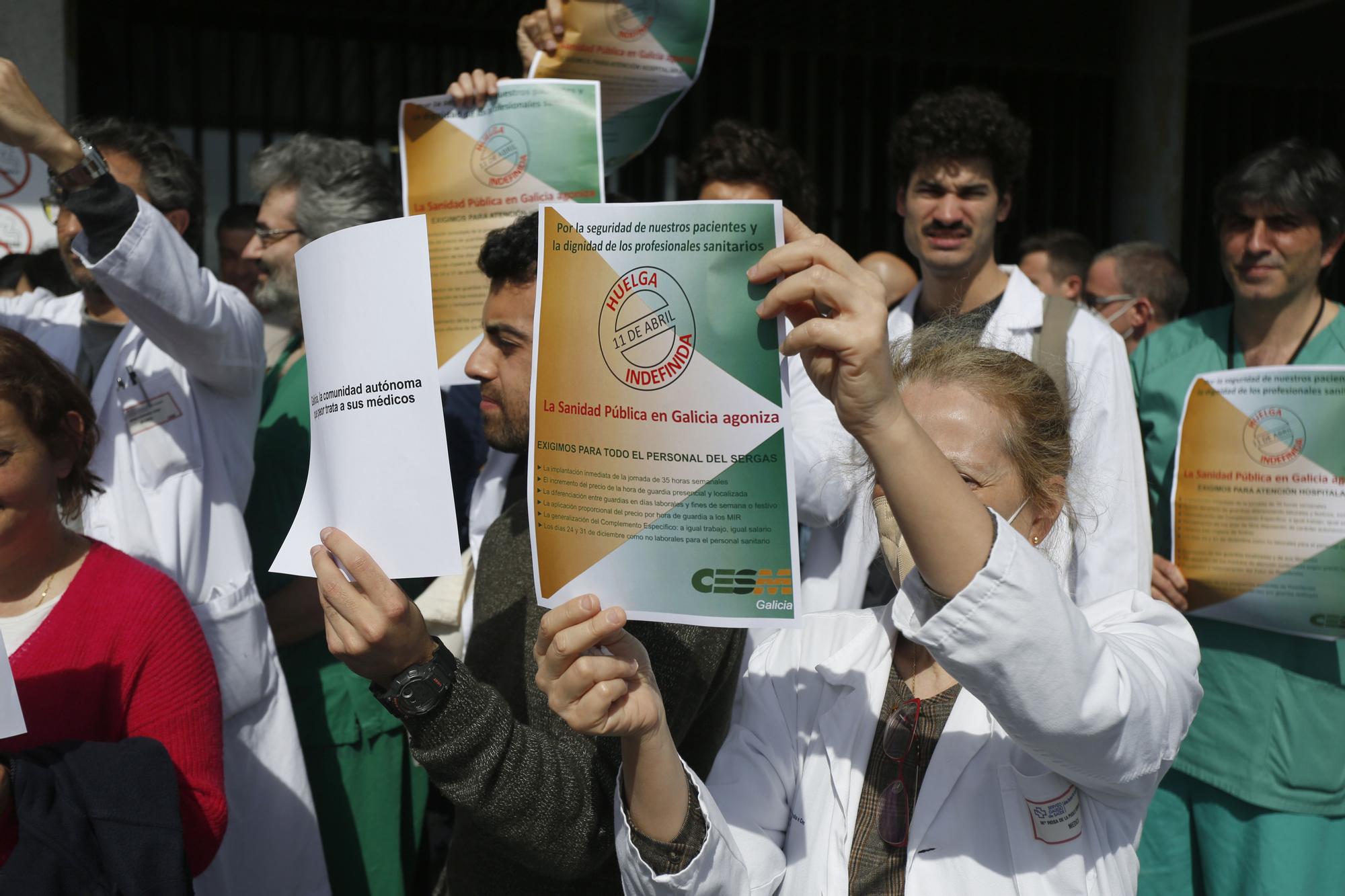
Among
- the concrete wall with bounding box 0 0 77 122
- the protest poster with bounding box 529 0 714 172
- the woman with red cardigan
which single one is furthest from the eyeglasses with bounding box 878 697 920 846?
the concrete wall with bounding box 0 0 77 122

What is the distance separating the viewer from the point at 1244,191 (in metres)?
3.02

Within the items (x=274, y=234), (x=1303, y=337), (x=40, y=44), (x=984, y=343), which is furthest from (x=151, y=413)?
(x=40, y=44)

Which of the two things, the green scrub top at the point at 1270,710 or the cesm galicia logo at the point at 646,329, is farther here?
the green scrub top at the point at 1270,710

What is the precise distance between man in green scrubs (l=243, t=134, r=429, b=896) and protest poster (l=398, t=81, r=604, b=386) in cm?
49

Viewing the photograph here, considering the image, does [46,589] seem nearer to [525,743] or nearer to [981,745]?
[525,743]

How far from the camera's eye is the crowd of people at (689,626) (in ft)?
4.45

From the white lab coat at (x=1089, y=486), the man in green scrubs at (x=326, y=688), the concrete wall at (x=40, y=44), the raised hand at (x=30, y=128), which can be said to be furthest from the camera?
the concrete wall at (x=40, y=44)

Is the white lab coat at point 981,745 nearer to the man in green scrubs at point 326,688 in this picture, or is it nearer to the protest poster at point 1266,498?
→ the protest poster at point 1266,498

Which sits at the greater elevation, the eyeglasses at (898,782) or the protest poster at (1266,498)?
the protest poster at (1266,498)

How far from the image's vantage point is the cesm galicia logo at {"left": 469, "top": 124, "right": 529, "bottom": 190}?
257cm

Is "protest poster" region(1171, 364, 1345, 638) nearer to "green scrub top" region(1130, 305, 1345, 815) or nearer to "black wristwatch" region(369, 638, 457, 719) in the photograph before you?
"green scrub top" region(1130, 305, 1345, 815)

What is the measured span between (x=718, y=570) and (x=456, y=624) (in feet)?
4.60

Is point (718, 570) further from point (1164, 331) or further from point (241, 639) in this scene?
point (1164, 331)

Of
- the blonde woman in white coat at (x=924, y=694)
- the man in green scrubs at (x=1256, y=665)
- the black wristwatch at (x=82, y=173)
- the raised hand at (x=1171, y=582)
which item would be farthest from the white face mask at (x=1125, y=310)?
the black wristwatch at (x=82, y=173)
